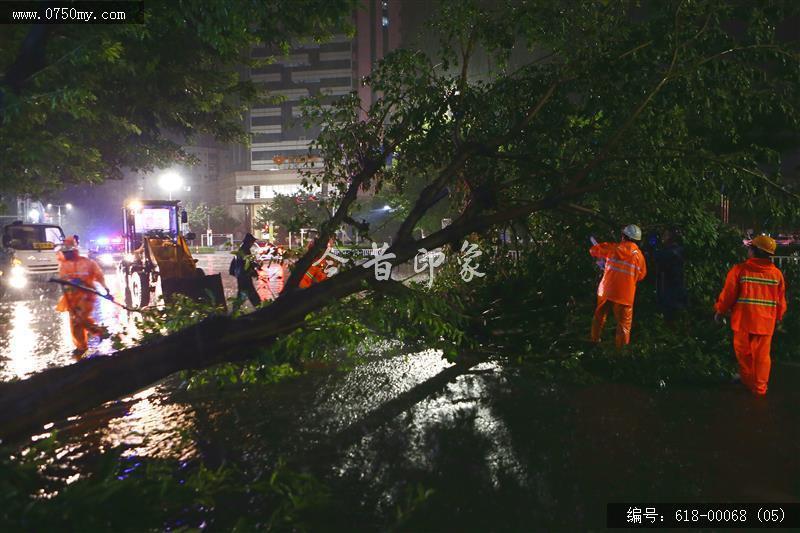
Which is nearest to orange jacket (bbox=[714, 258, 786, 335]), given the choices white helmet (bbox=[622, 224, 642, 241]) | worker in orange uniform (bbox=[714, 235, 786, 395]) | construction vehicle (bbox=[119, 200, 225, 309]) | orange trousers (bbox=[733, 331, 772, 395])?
worker in orange uniform (bbox=[714, 235, 786, 395])

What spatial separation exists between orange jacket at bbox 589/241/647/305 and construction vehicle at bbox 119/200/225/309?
4.32 metres

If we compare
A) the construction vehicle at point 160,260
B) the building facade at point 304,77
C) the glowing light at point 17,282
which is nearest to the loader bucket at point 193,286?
the construction vehicle at point 160,260

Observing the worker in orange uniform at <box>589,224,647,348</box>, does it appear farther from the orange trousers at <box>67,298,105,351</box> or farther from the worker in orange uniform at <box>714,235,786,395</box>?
the orange trousers at <box>67,298,105,351</box>

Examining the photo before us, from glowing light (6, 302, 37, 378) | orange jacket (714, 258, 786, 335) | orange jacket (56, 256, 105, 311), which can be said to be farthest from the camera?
orange jacket (56, 256, 105, 311)

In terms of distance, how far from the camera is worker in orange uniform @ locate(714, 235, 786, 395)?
5.12 m

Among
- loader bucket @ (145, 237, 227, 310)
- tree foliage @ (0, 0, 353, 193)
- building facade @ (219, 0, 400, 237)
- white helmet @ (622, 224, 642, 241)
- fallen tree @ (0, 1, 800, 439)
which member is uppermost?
building facade @ (219, 0, 400, 237)

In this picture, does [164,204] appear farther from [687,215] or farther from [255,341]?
[687,215]

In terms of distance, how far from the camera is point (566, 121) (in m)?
5.98

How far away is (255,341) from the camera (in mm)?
3920

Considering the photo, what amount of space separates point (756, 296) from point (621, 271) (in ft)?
4.17

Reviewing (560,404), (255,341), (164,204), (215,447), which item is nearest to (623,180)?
(560,404)

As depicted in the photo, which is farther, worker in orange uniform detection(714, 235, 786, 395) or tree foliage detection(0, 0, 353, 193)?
tree foliage detection(0, 0, 353, 193)

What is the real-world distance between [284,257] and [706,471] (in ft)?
13.7

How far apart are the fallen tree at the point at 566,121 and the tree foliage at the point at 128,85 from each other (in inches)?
54.8
